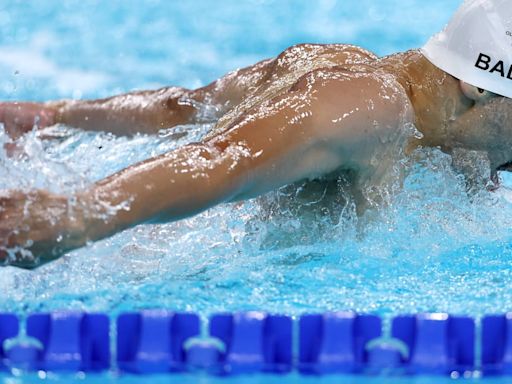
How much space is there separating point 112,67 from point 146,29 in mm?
450

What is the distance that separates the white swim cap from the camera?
2.19m

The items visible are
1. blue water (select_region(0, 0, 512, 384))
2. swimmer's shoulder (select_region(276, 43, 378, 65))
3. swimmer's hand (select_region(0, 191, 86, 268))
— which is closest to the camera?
swimmer's hand (select_region(0, 191, 86, 268))

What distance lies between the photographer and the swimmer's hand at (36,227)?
63.1 inches

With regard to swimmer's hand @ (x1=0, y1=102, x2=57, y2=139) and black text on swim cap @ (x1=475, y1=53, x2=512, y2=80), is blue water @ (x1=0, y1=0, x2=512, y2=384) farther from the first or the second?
black text on swim cap @ (x1=475, y1=53, x2=512, y2=80)

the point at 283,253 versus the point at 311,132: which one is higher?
the point at 311,132

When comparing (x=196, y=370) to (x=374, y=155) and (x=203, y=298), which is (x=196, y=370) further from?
(x=374, y=155)

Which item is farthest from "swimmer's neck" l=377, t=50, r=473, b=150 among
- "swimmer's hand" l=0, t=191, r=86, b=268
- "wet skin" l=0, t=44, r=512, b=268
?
"swimmer's hand" l=0, t=191, r=86, b=268

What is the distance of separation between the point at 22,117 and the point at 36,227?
3.77 feet

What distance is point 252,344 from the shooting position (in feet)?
6.19

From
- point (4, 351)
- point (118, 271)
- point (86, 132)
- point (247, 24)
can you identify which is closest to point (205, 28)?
point (247, 24)

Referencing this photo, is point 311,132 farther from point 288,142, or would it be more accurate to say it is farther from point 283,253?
point 283,253

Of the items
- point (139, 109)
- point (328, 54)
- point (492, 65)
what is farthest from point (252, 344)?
point (139, 109)

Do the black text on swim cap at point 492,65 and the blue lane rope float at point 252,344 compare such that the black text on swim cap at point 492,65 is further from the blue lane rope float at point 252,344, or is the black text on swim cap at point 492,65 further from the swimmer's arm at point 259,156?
the blue lane rope float at point 252,344

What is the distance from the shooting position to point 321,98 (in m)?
1.96
